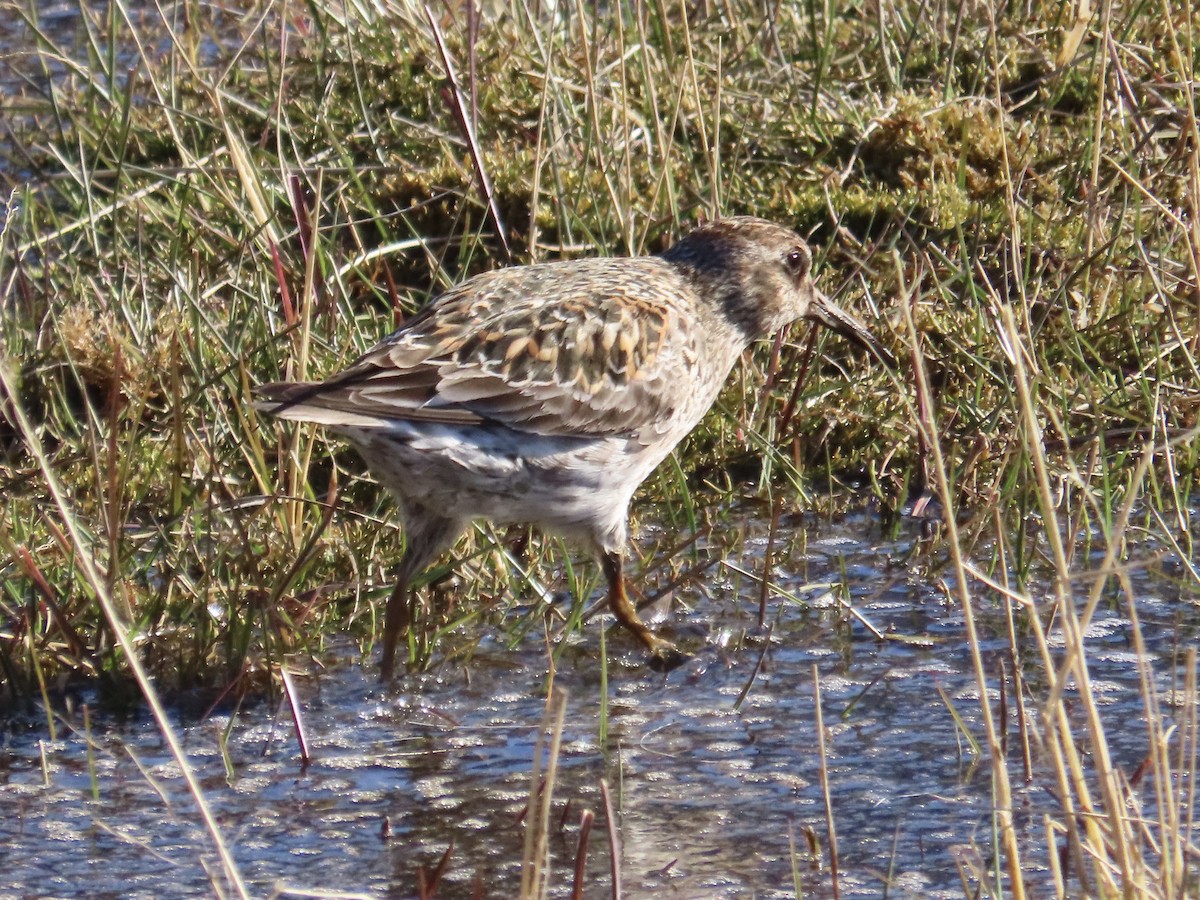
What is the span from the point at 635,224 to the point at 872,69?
56.1 inches

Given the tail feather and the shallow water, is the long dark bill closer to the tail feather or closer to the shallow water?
the shallow water

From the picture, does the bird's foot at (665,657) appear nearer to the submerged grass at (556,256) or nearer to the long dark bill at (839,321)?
the submerged grass at (556,256)

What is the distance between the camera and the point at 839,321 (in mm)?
6508

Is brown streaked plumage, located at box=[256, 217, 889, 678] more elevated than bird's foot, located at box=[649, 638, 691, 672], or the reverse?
brown streaked plumage, located at box=[256, 217, 889, 678]

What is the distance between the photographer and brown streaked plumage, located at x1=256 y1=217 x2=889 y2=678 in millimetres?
5191

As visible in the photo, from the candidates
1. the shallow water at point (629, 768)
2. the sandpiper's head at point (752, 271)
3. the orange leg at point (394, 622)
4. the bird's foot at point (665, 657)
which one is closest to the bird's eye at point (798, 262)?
the sandpiper's head at point (752, 271)

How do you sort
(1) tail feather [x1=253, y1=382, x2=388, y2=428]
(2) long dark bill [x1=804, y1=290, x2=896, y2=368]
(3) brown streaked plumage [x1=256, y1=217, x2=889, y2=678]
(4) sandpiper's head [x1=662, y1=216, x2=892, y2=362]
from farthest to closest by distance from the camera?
(2) long dark bill [x1=804, y1=290, x2=896, y2=368] < (4) sandpiper's head [x1=662, y1=216, x2=892, y2=362] < (3) brown streaked plumage [x1=256, y1=217, x2=889, y2=678] < (1) tail feather [x1=253, y1=382, x2=388, y2=428]

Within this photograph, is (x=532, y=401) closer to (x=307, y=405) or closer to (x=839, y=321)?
(x=307, y=405)

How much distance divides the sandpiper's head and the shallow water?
963mm

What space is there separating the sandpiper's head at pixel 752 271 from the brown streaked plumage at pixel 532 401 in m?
0.06

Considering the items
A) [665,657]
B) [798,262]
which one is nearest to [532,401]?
[665,657]

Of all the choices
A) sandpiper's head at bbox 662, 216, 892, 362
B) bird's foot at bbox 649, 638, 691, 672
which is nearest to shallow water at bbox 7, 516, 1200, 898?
bird's foot at bbox 649, 638, 691, 672

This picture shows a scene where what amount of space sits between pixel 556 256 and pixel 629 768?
2869mm

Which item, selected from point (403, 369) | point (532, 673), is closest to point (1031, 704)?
point (532, 673)
